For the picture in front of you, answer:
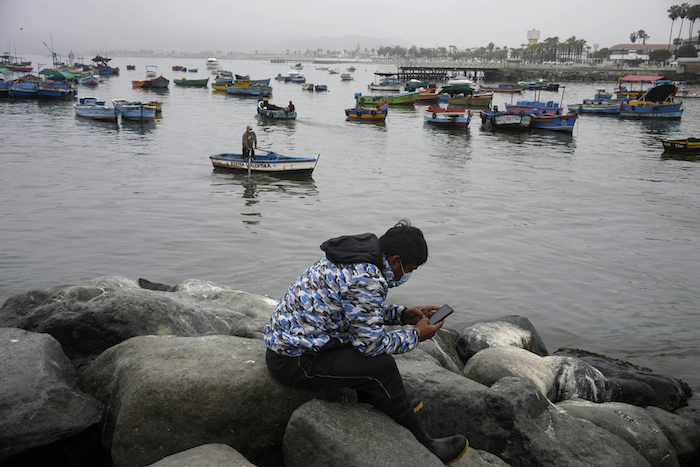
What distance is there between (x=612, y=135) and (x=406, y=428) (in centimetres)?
4072

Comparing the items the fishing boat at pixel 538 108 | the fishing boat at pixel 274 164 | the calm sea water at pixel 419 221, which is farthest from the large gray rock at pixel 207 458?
the fishing boat at pixel 538 108

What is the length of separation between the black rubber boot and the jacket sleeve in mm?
528

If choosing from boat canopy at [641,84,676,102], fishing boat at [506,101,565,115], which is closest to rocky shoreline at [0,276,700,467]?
fishing boat at [506,101,565,115]

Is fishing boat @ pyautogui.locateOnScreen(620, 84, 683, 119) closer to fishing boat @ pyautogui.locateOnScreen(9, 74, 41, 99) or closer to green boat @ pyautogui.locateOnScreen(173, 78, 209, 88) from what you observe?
fishing boat @ pyautogui.locateOnScreen(9, 74, 41, 99)

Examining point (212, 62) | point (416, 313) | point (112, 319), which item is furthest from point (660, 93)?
point (212, 62)

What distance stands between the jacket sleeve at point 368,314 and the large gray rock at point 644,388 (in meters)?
4.28

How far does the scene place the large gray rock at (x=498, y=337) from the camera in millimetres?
7621

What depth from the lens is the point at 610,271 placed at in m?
12.6

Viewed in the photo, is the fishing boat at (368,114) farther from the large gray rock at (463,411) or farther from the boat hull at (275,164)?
the large gray rock at (463,411)

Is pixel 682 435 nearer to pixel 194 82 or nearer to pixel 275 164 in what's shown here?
pixel 275 164

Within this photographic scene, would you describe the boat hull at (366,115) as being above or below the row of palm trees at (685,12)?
below

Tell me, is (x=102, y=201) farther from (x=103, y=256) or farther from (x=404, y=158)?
(x=404, y=158)

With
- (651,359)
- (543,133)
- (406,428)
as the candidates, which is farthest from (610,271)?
(543,133)

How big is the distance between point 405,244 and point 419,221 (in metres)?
13.0
